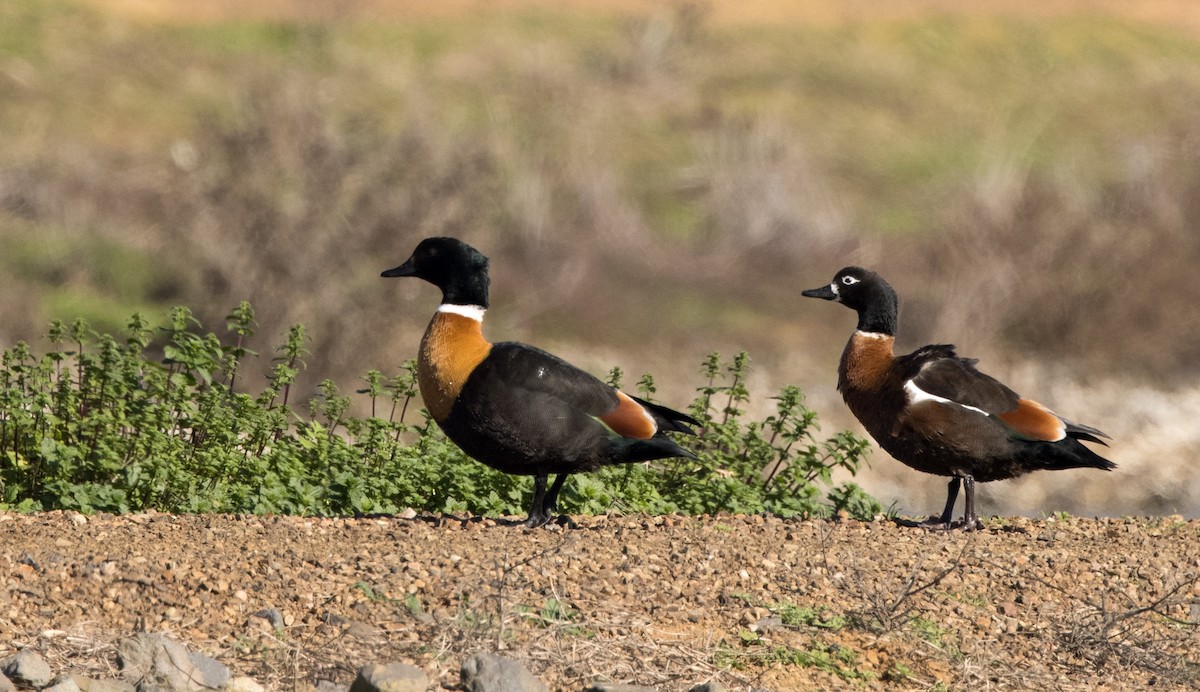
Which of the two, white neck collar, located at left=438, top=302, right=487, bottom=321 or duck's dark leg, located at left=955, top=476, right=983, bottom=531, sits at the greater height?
duck's dark leg, located at left=955, top=476, right=983, bottom=531

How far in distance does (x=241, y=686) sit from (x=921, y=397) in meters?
3.94

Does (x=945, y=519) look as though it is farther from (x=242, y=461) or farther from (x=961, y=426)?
(x=242, y=461)

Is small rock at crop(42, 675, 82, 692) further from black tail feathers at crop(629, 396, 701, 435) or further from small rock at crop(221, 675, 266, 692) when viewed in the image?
black tail feathers at crop(629, 396, 701, 435)

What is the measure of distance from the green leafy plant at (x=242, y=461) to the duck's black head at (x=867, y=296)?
1.79 ft

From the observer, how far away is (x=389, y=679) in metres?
4.66

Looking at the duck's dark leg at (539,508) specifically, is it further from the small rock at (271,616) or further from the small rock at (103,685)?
the small rock at (103,685)

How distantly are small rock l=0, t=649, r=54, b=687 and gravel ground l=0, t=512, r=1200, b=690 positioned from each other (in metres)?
0.15

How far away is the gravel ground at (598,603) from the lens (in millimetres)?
5195

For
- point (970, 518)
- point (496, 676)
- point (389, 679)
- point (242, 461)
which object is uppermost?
point (970, 518)

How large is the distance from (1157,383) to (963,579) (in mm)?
13130

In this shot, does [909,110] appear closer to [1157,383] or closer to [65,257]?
[1157,383]

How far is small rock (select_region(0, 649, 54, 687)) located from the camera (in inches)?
189

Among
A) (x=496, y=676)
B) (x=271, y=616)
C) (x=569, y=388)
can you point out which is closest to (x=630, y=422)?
(x=569, y=388)

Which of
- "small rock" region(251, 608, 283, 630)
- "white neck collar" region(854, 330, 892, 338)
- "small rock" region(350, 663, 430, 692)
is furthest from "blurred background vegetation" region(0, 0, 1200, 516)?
→ "small rock" region(350, 663, 430, 692)
